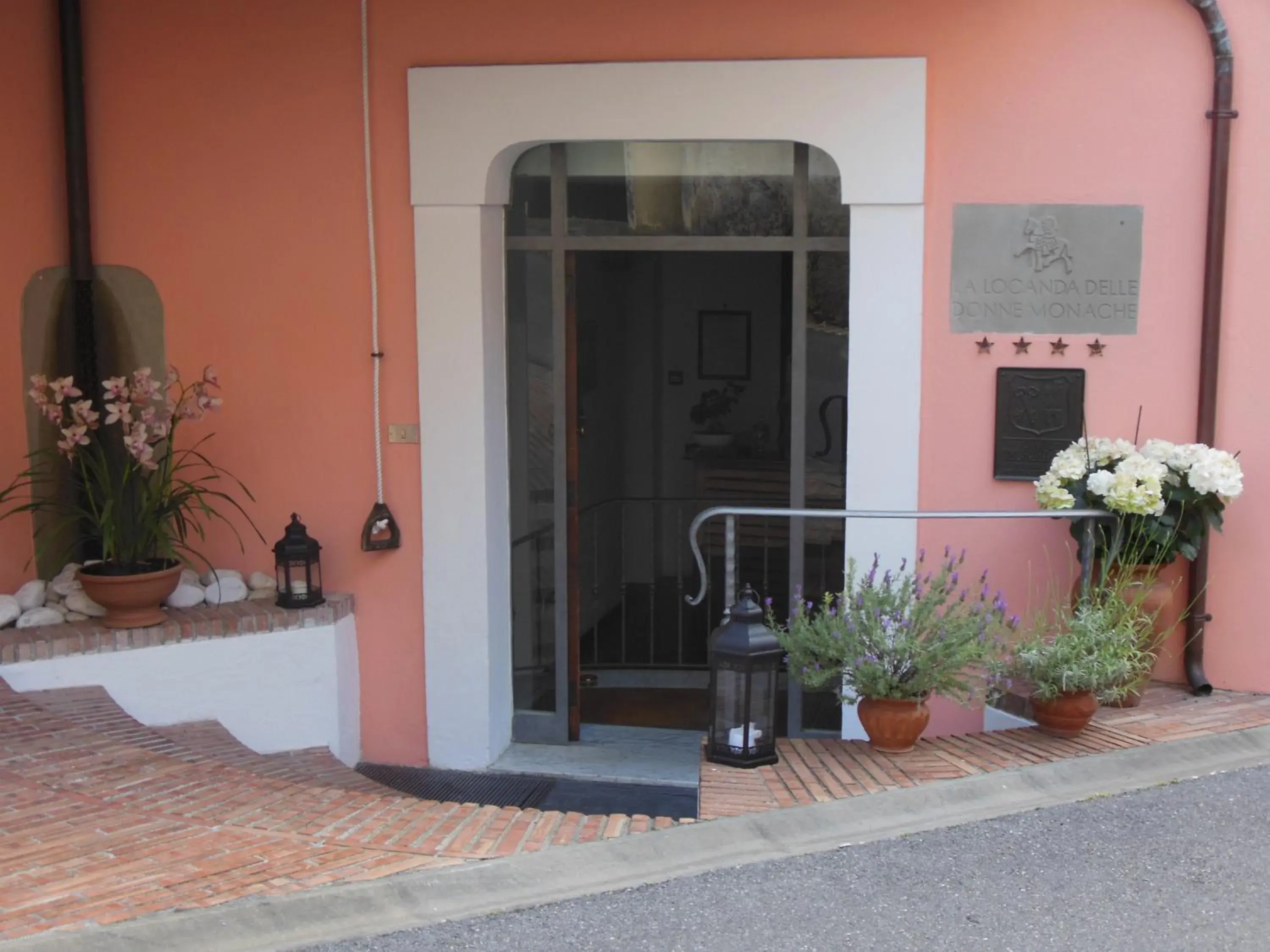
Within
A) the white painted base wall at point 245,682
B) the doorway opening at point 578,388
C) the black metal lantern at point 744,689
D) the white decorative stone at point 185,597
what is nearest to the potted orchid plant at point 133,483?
the white decorative stone at point 185,597

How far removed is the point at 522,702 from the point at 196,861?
2884 millimetres

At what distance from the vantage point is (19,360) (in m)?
6.25

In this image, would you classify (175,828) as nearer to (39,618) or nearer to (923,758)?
(39,618)

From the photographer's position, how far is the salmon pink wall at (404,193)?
570 centimetres

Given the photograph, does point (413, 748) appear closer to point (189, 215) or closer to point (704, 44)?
point (189, 215)

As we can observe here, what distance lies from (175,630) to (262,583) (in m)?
0.60

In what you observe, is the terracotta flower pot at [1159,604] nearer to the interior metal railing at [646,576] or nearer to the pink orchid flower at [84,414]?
the interior metal railing at [646,576]

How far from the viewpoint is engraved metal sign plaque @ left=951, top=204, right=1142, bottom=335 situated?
577 cm

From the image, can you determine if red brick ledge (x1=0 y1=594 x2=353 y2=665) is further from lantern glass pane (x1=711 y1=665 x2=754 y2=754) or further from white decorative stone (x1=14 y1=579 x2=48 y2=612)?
lantern glass pane (x1=711 y1=665 x2=754 y2=754)

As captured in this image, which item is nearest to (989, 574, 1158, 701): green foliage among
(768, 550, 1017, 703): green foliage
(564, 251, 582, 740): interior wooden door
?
(768, 550, 1017, 703): green foliage

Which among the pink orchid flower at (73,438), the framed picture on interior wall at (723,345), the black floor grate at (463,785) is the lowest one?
the black floor grate at (463,785)

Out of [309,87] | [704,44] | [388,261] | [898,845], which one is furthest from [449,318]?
[898,845]

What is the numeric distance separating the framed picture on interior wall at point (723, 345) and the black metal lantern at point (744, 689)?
6032 millimetres

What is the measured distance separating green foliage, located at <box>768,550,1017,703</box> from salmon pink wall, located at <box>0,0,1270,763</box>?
127 cm
